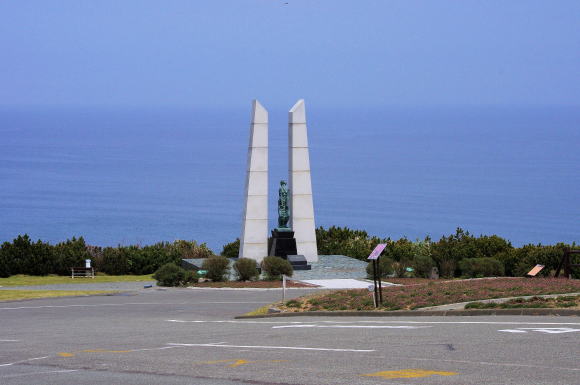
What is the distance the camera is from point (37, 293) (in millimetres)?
38750

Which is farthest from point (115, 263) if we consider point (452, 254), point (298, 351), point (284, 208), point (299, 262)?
point (298, 351)

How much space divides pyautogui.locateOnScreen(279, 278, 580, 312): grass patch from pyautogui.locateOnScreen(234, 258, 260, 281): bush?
1447 cm

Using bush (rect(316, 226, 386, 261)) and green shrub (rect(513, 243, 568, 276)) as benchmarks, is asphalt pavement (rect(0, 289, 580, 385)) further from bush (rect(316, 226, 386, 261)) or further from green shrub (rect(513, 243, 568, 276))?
bush (rect(316, 226, 386, 261))

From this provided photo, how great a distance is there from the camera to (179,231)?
11525 cm

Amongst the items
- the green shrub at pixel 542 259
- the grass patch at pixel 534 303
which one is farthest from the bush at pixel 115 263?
the grass patch at pixel 534 303

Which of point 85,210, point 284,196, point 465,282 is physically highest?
point 85,210

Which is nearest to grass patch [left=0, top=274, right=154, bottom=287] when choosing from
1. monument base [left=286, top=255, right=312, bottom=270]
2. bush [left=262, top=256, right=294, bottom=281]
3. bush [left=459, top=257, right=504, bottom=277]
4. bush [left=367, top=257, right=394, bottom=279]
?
monument base [left=286, top=255, right=312, bottom=270]

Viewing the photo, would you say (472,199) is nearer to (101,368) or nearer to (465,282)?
(465,282)

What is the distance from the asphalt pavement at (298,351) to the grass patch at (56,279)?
65.1 ft

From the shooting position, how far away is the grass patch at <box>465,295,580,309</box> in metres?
21.4

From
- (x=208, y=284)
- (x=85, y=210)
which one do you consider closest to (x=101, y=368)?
(x=208, y=284)

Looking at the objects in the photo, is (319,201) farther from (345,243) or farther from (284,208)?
(284,208)

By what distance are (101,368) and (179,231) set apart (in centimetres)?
9916

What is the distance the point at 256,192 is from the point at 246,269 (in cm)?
652
